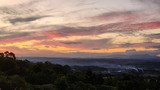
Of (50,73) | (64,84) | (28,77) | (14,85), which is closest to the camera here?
(14,85)

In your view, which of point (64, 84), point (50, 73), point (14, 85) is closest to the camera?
point (14, 85)

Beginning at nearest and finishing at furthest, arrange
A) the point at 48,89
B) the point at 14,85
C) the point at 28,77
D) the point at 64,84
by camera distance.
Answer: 1. the point at 14,85
2. the point at 48,89
3. the point at 64,84
4. the point at 28,77

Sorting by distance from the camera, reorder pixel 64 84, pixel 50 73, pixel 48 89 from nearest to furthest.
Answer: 1. pixel 48 89
2. pixel 64 84
3. pixel 50 73

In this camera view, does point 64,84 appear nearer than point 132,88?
Yes

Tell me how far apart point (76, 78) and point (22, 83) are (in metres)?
27.1

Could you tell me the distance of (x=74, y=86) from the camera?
229 feet

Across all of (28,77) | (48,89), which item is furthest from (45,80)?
(48,89)

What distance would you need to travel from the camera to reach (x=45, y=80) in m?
82.1

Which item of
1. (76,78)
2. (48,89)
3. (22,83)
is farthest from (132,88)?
(22,83)

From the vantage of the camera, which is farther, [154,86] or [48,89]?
[154,86]

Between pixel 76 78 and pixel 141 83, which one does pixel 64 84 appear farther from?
pixel 141 83

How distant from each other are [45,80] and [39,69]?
34.3 ft

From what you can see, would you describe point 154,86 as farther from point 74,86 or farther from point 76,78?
point 74,86

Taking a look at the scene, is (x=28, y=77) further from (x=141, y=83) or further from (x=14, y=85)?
(x=141, y=83)
